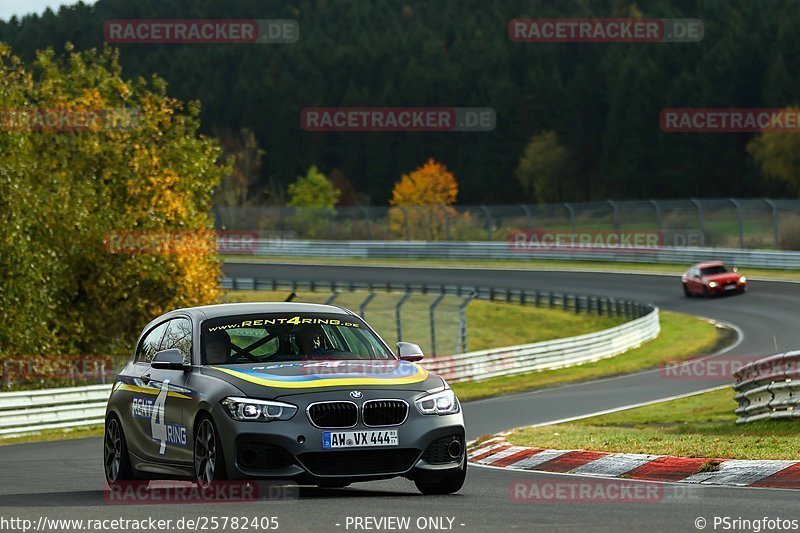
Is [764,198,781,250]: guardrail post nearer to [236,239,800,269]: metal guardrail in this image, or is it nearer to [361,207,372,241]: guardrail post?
[236,239,800,269]: metal guardrail

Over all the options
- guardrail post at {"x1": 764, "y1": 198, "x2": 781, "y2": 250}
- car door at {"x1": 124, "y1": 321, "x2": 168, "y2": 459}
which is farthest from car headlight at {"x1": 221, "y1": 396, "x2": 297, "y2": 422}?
guardrail post at {"x1": 764, "y1": 198, "x2": 781, "y2": 250}

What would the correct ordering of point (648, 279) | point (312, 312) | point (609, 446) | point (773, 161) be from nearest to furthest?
point (312, 312), point (609, 446), point (648, 279), point (773, 161)

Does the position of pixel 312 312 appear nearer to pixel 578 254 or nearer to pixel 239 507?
pixel 239 507

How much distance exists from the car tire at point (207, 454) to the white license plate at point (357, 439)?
2.44 feet

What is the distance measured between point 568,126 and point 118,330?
104223mm

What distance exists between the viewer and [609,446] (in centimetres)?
1470

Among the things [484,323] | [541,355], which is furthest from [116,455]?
[484,323]

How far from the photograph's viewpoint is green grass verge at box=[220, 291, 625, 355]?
45.1 metres

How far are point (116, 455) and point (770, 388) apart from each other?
866cm

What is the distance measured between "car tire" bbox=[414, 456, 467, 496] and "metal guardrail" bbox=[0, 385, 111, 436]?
15.3 metres

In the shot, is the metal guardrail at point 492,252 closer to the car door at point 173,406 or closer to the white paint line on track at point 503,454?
the white paint line on track at point 503,454

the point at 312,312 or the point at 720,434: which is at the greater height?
the point at 312,312

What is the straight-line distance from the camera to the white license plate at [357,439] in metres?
9.19

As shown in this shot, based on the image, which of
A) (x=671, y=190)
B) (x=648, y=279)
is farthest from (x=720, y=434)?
(x=671, y=190)
